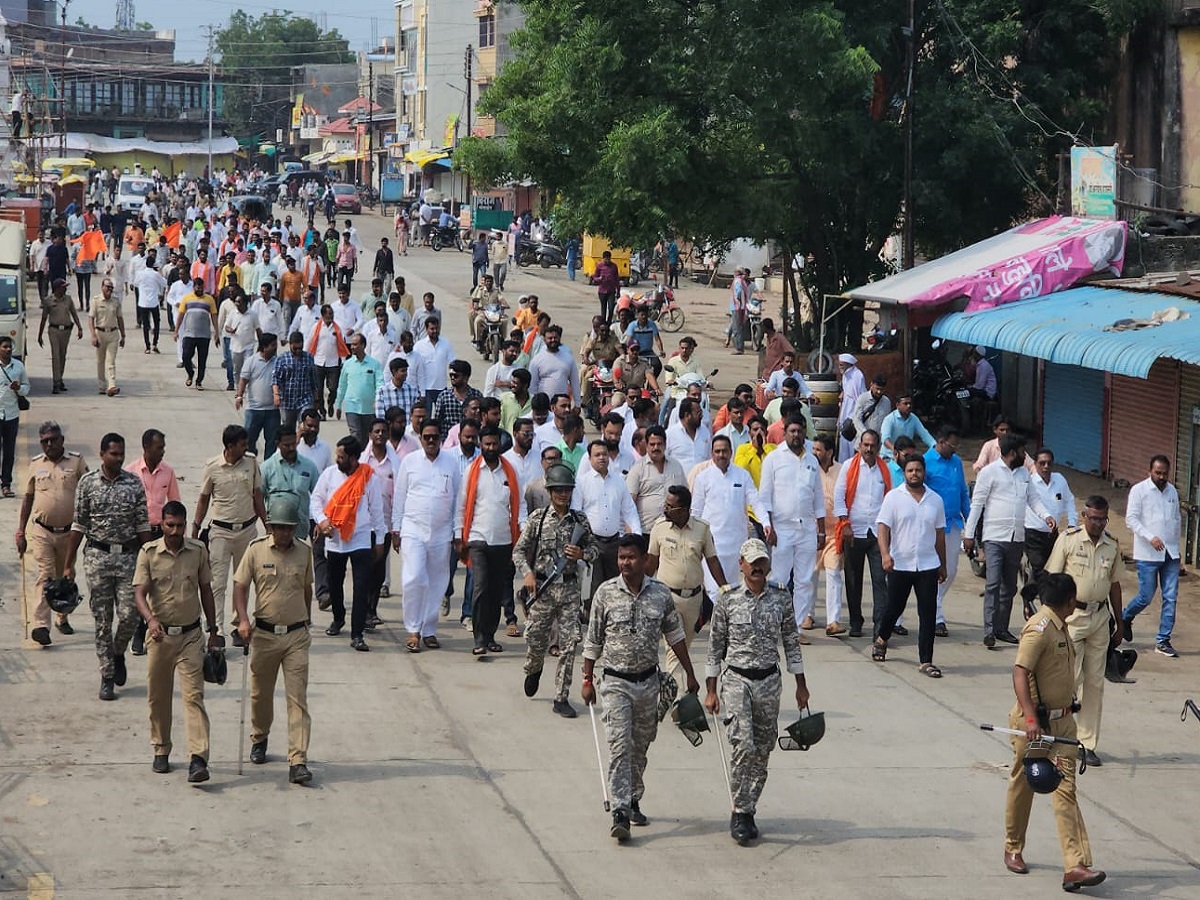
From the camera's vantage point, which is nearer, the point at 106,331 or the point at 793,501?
the point at 793,501

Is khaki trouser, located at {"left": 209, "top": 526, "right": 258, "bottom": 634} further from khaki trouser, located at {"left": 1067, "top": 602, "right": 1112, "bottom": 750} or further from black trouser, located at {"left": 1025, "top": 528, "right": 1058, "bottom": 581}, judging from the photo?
black trouser, located at {"left": 1025, "top": 528, "right": 1058, "bottom": 581}

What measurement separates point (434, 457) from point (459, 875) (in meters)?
4.89

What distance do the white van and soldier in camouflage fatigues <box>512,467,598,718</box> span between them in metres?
58.4

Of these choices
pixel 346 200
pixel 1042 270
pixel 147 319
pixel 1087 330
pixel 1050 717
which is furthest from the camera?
pixel 346 200

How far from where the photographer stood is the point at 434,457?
13.1m

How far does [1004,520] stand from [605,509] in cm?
333

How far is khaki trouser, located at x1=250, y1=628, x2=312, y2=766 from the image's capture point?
986 cm

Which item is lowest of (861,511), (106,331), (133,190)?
(861,511)

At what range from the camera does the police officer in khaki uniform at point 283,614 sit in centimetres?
987

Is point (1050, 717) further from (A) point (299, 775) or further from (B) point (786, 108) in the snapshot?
(B) point (786, 108)

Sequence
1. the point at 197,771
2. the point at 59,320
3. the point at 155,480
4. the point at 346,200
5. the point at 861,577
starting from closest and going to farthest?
the point at 197,771
the point at 155,480
the point at 861,577
the point at 59,320
the point at 346,200

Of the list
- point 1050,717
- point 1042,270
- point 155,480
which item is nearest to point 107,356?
point 1042,270

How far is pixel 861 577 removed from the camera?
553 inches

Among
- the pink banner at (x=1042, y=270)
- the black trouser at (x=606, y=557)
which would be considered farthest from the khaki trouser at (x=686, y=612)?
the pink banner at (x=1042, y=270)
